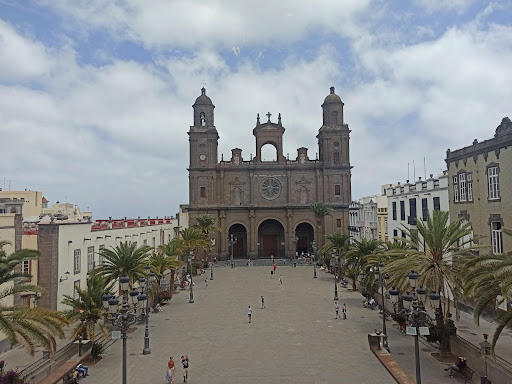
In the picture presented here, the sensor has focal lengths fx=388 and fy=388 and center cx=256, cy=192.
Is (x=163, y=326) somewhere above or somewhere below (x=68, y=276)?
below

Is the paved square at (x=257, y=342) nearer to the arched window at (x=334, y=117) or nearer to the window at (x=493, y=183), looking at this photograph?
the window at (x=493, y=183)

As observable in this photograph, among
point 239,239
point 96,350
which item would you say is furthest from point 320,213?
point 96,350

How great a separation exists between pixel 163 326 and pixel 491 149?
2414cm

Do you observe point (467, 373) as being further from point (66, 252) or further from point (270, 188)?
point (270, 188)

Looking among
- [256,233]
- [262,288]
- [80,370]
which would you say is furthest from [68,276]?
[256,233]

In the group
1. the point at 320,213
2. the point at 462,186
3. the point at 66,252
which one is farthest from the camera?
the point at 320,213

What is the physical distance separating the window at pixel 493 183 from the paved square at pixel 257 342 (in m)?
11.1

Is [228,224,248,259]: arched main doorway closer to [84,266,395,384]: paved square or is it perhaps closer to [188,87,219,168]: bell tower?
[188,87,219,168]: bell tower

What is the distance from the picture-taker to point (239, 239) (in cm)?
6606

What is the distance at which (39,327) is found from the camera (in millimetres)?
13820

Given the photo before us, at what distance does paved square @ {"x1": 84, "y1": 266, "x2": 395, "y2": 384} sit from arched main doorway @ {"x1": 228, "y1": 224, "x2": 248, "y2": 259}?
29125 mm

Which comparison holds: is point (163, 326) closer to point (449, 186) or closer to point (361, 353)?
point (361, 353)

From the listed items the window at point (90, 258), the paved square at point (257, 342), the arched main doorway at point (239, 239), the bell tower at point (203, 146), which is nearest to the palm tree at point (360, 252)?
the paved square at point (257, 342)

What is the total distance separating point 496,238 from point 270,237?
43879mm
